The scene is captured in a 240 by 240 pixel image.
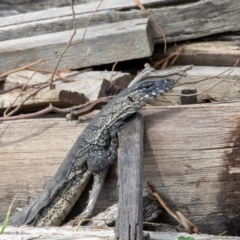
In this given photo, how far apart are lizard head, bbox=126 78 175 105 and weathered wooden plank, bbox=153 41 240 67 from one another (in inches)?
48.6

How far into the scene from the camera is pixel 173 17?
5.44 m

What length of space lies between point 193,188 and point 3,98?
5.23 ft

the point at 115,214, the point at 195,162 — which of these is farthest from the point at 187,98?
the point at 115,214

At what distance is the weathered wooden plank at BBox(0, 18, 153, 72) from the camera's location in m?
5.27

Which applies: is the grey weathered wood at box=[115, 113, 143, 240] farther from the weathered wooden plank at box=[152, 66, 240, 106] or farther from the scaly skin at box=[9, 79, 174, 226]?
the weathered wooden plank at box=[152, 66, 240, 106]

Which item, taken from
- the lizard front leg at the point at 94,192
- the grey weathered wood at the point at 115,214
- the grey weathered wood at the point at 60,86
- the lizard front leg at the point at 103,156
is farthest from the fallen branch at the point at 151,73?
the grey weathered wood at the point at 115,214

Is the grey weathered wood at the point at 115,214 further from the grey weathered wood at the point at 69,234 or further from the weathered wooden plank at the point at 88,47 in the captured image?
the weathered wooden plank at the point at 88,47

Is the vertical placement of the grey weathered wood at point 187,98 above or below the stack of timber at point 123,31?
below

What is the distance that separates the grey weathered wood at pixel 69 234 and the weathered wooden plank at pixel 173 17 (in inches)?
79.1

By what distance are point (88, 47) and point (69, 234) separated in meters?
1.86

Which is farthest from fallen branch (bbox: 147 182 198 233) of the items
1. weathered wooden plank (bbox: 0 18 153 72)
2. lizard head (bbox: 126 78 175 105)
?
weathered wooden plank (bbox: 0 18 153 72)

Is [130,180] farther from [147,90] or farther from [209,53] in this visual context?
[209,53]

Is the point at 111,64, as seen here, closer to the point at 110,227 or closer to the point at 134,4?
the point at 134,4

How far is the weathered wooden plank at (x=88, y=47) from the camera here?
5.27 meters
